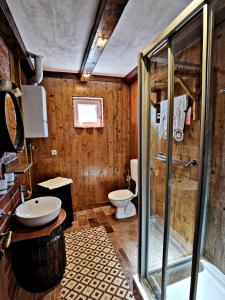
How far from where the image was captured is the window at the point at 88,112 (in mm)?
2992

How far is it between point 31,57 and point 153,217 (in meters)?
2.44

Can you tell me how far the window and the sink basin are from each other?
1.52 metres

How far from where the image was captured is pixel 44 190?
8.30 feet

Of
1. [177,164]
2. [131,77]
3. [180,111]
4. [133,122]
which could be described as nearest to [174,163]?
[177,164]

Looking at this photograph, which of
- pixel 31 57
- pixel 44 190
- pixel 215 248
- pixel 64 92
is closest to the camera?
pixel 215 248

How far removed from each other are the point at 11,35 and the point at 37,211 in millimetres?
1769

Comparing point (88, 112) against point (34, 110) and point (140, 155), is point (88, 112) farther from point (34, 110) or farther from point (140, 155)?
point (140, 155)

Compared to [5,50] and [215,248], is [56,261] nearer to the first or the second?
[215,248]

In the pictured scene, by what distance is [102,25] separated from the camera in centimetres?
149

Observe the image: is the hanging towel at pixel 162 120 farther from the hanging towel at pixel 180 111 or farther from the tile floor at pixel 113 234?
the tile floor at pixel 113 234

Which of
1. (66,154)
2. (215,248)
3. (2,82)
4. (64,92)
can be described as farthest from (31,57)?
(215,248)

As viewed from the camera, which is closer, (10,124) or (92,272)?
(10,124)

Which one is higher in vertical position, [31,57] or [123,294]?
[31,57]

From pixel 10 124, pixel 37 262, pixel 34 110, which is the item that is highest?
pixel 34 110
